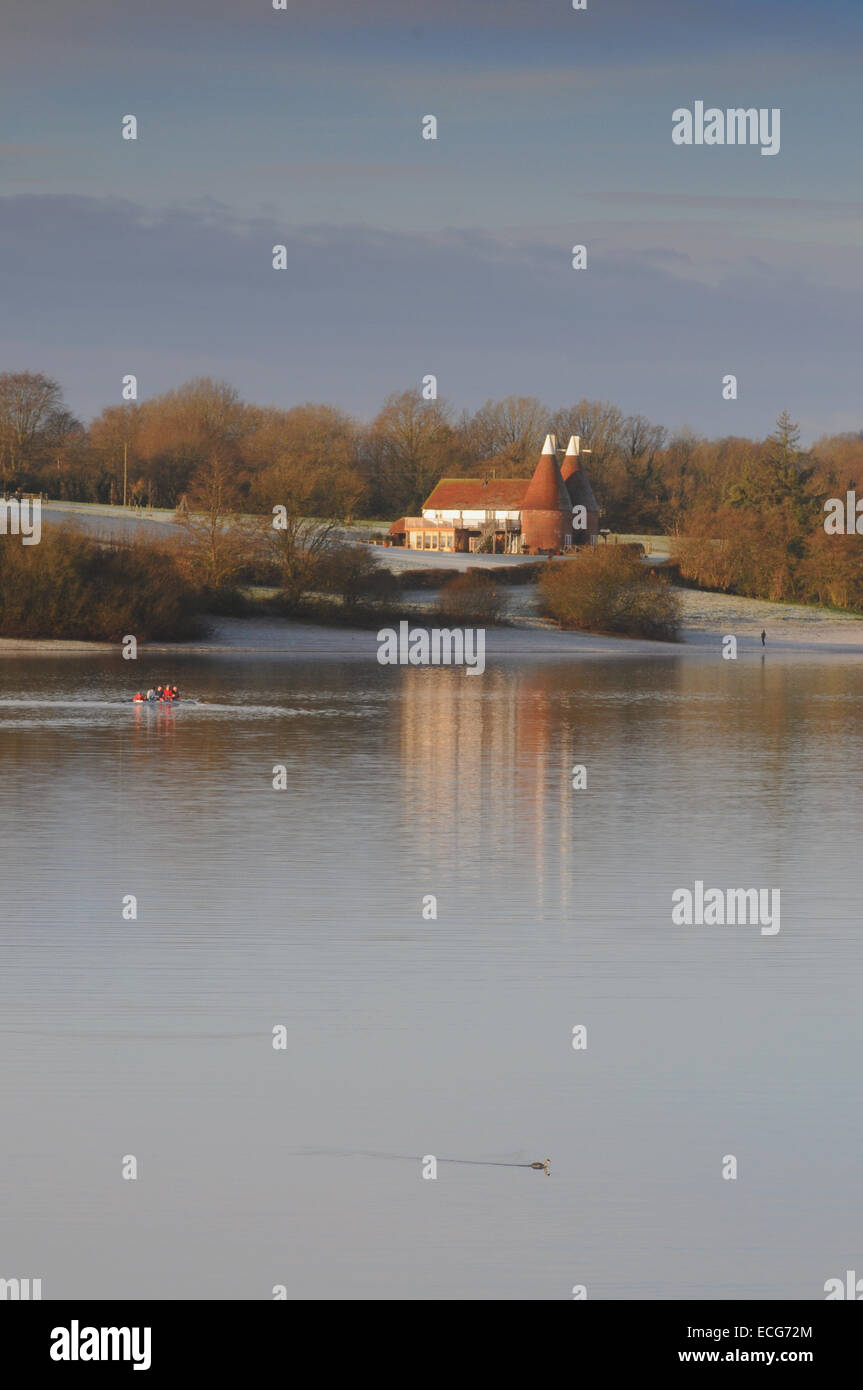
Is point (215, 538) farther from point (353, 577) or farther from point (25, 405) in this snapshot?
point (25, 405)

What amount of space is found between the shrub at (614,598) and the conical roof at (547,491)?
40.8 metres

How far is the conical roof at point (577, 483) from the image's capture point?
12490 cm

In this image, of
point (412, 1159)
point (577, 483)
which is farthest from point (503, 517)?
point (412, 1159)

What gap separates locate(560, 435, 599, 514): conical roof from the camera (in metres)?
125

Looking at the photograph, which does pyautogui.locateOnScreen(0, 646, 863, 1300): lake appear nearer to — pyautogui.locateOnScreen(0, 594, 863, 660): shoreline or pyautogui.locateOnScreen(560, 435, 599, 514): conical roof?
pyautogui.locateOnScreen(0, 594, 863, 660): shoreline

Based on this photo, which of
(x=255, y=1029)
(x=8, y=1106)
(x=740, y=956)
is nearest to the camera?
(x=8, y=1106)

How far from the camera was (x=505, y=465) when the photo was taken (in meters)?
132

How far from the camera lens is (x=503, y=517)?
397 ft

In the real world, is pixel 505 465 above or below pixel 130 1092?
above

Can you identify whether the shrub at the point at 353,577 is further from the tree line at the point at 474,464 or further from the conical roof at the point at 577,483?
the conical roof at the point at 577,483

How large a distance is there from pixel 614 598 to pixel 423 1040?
221 ft

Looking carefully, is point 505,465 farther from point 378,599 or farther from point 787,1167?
point 787,1167
